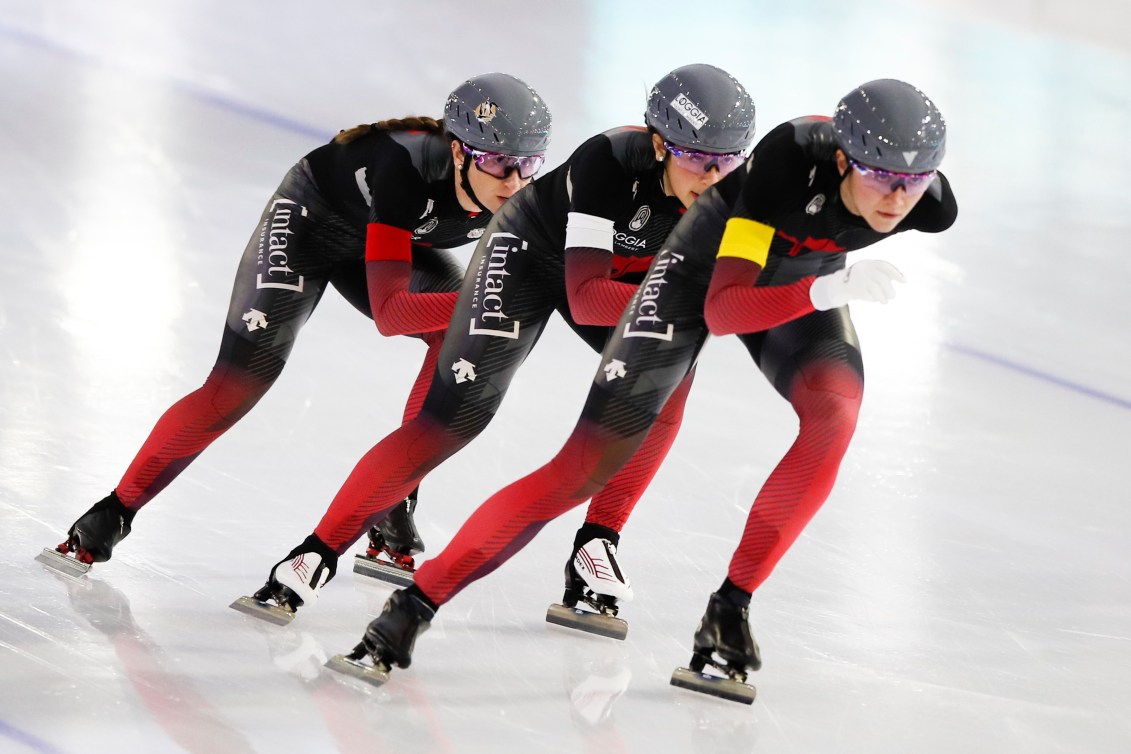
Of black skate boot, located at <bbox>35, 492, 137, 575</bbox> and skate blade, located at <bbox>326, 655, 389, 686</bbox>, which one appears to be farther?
black skate boot, located at <bbox>35, 492, 137, 575</bbox>

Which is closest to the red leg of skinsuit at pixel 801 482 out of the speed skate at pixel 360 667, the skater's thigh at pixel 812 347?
the skater's thigh at pixel 812 347

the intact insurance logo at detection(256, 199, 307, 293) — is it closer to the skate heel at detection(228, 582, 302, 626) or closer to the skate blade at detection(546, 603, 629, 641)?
the skate heel at detection(228, 582, 302, 626)

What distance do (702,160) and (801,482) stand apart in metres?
0.94

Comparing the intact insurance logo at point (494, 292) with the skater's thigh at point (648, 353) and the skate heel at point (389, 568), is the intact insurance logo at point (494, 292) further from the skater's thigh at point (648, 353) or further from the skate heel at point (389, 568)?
the skate heel at point (389, 568)

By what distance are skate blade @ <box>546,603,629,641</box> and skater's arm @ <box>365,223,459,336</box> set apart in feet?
3.14

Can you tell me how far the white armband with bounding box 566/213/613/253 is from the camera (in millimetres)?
3949

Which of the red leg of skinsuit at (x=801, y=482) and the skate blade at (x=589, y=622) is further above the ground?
the red leg of skinsuit at (x=801, y=482)

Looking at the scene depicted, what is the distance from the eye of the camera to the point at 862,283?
3332 millimetres

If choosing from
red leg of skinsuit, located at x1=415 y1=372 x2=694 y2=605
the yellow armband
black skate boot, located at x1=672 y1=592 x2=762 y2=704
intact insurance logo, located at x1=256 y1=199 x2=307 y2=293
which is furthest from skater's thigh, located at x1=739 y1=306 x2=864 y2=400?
intact insurance logo, located at x1=256 y1=199 x2=307 y2=293

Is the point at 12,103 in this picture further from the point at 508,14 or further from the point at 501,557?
the point at 501,557

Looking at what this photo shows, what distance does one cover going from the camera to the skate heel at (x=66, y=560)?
4305 millimetres

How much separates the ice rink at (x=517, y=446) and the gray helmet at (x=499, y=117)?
141 cm

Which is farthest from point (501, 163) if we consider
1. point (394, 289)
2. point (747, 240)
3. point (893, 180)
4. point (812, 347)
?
point (893, 180)

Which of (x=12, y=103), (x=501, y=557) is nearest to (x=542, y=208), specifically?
(x=501, y=557)
